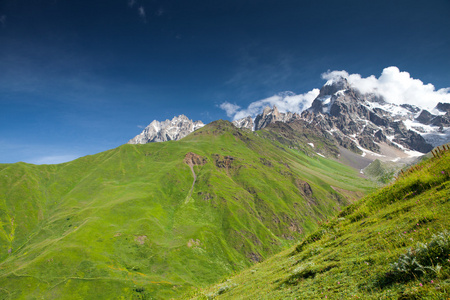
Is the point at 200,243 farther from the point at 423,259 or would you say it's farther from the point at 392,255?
the point at 423,259

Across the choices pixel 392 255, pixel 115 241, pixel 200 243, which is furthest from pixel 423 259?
pixel 200 243

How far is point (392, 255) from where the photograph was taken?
6.51 meters

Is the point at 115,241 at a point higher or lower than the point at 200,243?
higher

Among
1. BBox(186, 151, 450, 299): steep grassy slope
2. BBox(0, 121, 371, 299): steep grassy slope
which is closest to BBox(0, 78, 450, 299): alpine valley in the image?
BBox(186, 151, 450, 299): steep grassy slope

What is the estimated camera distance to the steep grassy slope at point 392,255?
211 inches

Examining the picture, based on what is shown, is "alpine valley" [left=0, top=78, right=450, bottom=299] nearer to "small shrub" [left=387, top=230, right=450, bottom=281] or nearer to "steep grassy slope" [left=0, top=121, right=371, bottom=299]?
"small shrub" [left=387, top=230, right=450, bottom=281]

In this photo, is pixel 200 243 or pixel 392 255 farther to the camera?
pixel 200 243

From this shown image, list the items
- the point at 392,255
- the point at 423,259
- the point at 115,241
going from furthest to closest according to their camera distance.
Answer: the point at 115,241 → the point at 392,255 → the point at 423,259

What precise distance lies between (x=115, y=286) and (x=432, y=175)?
124 meters

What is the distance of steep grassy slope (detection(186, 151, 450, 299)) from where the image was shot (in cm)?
535

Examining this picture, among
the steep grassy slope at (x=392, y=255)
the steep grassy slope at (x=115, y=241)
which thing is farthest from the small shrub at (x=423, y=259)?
the steep grassy slope at (x=115, y=241)

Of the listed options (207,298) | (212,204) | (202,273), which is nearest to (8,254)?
(202,273)

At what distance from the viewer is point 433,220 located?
7.11m

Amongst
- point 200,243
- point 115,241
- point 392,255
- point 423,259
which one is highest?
point 423,259
